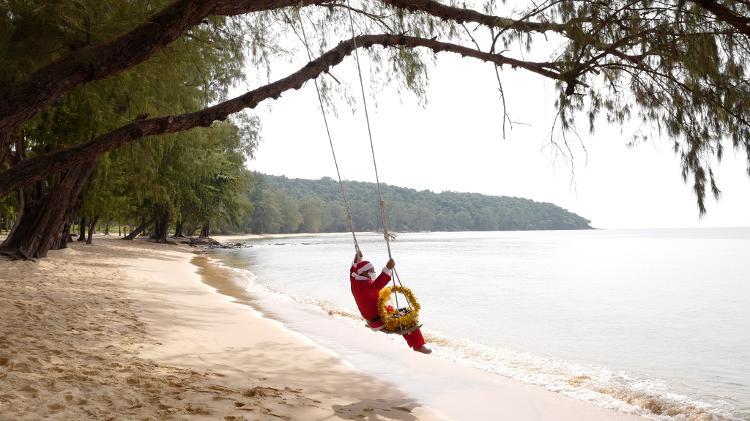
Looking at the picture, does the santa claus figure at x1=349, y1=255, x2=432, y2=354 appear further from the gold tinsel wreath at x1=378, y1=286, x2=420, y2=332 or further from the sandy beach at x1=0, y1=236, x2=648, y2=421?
the sandy beach at x1=0, y1=236, x2=648, y2=421

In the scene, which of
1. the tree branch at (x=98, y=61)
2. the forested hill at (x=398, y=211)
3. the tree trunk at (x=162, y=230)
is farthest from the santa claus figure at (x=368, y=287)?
the forested hill at (x=398, y=211)

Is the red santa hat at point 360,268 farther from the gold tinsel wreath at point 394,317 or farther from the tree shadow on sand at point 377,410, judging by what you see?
the tree shadow on sand at point 377,410

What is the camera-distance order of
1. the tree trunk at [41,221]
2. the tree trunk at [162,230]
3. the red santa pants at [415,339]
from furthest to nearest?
1. the tree trunk at [162,230]
2. the tree trunk at [41,221]
3. the red santa pants at [415,339]

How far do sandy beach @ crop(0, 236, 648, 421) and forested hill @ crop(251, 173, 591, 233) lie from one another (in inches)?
2696

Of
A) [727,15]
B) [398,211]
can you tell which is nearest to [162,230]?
[727,15]

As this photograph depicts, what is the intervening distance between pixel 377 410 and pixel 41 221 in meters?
12.0

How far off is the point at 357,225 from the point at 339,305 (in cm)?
8483

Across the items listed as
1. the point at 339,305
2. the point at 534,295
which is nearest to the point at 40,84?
the point at 339,305

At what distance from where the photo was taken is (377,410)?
15.9 ft

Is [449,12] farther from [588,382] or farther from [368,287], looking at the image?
[588,382]

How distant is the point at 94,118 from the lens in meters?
9.57

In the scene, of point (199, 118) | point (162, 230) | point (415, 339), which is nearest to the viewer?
point (199, 118)

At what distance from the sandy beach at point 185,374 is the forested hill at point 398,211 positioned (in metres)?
68.5

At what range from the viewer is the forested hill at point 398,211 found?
92.1 m
